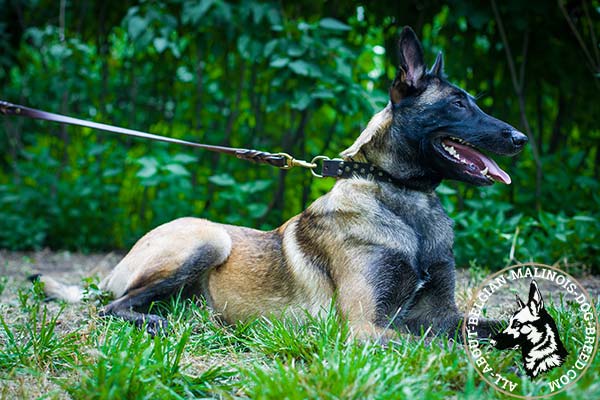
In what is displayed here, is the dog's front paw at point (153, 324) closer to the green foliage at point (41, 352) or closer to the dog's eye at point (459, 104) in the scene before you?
the green foliage at point (41, 352)

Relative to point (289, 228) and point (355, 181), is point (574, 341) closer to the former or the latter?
point (355, 181)

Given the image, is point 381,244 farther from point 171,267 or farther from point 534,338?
point 171,267

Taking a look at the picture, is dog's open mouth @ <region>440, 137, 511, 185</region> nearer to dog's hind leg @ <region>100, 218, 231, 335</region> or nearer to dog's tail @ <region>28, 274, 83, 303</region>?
dog's hind leg @ <region>100, 218, 231, 335</region>

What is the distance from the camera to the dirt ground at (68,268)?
13.2 feet

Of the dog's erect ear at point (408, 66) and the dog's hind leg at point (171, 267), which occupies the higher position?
the dog's erect ear at point (408, 66)

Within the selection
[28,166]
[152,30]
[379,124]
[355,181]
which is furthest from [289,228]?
[28,166]

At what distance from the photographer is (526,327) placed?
239 centimetres

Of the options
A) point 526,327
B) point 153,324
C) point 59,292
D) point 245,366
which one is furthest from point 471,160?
point 59,292

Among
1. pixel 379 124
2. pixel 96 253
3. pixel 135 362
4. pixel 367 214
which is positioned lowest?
pixel 96 253

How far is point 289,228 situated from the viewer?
126 inches

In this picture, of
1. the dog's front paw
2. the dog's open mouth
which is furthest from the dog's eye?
the dog's front paw

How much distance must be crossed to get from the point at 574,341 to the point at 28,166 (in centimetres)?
609

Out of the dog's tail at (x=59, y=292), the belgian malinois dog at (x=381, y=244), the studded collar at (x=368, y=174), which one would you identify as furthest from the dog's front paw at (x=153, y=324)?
the studded collar at (x=368, y=174)

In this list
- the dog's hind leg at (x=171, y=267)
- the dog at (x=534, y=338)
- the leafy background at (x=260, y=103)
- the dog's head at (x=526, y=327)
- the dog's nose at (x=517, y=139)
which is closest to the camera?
the dog at (x=534, y=338)
